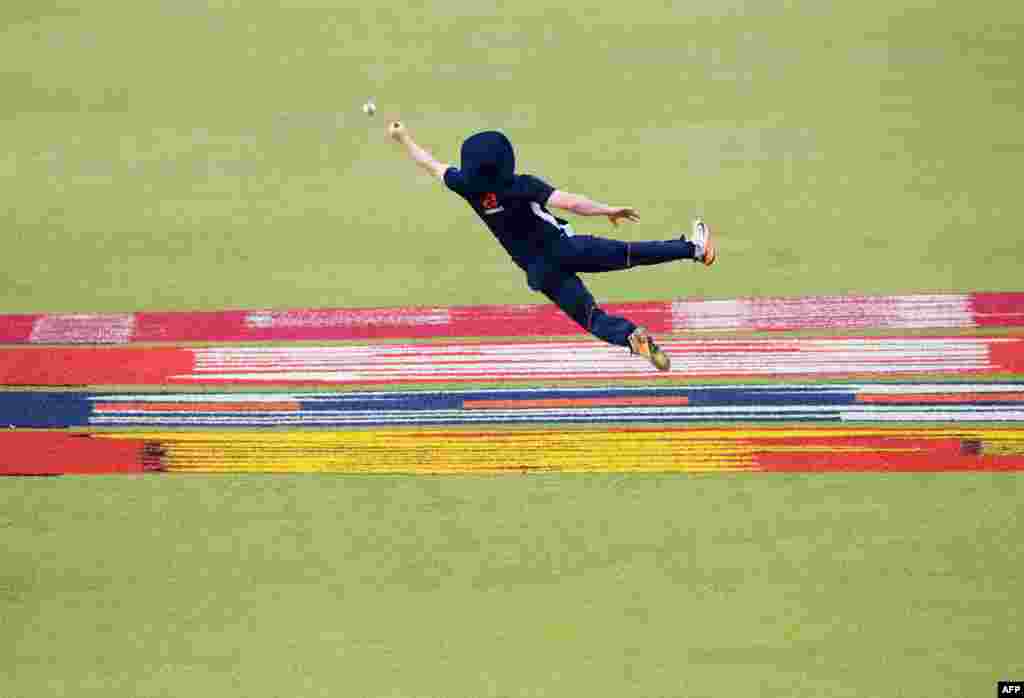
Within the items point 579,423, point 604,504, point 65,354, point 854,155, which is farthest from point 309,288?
point 854,155

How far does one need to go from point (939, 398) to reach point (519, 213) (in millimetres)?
3404

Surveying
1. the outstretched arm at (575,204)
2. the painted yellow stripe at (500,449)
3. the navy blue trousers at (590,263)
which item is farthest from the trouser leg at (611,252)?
the painted yellow stripe at (500,449)

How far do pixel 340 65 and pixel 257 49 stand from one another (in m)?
0.92

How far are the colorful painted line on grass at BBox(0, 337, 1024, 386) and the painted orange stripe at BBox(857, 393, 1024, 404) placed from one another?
0.25 meters

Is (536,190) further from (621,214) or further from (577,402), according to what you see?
(577,402)

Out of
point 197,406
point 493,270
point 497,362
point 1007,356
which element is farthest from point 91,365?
point 1007,356

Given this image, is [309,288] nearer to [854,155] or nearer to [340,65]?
[340,65]

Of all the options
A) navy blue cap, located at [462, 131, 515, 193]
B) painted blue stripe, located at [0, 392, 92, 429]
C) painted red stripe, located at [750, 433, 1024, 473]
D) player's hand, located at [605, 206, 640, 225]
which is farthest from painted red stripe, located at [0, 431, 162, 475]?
painted red stripe, located at [750, 433, 1024, 473]

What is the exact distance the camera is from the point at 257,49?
1466 cm

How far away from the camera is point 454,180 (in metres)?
9.11

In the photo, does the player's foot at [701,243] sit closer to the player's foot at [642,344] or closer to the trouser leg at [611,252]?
the trouser leg at [611,252]

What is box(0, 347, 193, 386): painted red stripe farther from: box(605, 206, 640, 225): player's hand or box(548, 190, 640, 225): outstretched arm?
box(605, 206, 640, 225): player's hand

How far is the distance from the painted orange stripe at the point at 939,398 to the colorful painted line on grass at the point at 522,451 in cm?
32

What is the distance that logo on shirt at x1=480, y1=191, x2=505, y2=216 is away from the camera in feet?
29.8
